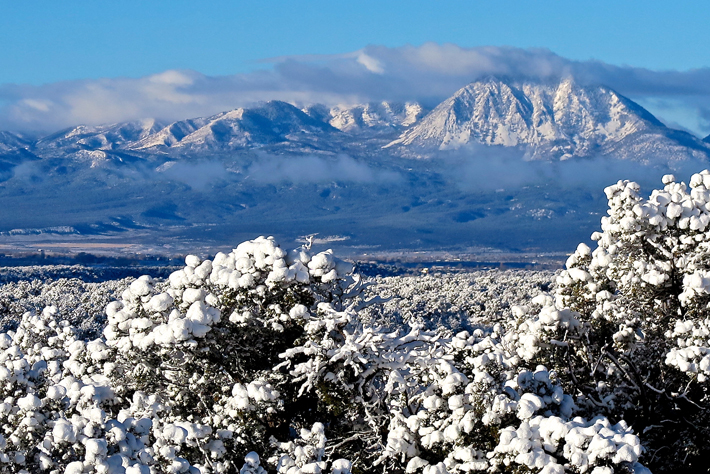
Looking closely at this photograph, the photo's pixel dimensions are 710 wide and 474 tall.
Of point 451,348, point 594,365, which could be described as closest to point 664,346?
point 594,365

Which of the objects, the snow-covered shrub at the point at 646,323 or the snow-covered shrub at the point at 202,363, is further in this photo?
the snow-covered shrub at the point at 646,323

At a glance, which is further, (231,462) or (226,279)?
(226,279)

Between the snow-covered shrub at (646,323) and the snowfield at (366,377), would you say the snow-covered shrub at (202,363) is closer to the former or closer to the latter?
the snowfield at (366,377)

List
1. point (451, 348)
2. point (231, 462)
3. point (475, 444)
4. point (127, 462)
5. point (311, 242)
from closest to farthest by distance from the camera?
point (127, 462) < point (475, 444) < point (231, 462) < point (451, 348) < point (311, 242)

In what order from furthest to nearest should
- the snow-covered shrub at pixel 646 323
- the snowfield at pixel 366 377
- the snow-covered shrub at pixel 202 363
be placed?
the snow-covered shrub at pixel 646 323 → the snow-covered shrub at pixel 202 363 → the snowfield at pixel 366 377

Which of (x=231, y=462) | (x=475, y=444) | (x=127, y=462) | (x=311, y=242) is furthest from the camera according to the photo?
(x=311, y=242)

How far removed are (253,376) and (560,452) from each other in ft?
17.2

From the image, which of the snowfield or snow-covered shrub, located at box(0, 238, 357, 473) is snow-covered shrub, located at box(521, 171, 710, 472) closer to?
the snowfield

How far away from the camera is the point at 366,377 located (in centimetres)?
1325

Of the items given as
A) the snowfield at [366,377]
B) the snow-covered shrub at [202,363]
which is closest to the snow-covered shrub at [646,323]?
the snowfield at [366,377]

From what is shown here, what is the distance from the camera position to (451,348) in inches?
532

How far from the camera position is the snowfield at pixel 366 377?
1059cm

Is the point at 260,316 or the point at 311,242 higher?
the point at 311,242

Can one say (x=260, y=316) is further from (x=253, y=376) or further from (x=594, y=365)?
(x=594, y=365)
